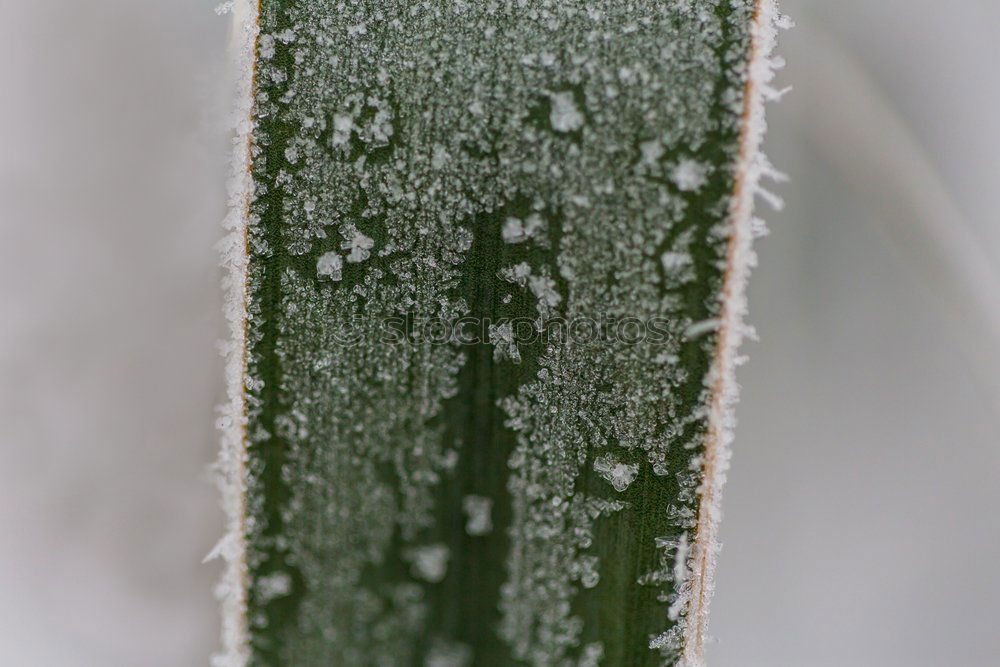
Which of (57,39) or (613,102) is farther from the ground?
(57,39)

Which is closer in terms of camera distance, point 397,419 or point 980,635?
point 397,419

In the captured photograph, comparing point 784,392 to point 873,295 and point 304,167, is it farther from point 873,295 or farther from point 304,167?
point 304,167

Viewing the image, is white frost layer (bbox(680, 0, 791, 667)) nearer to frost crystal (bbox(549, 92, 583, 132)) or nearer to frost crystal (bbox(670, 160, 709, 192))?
frost crystal (bbox(670, 160, 709, 192))

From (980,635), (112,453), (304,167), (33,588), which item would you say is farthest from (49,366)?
(980,635)

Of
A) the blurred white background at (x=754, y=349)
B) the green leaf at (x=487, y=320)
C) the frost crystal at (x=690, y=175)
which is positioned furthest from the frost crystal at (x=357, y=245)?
the frost crystal at (x=690, y=175)

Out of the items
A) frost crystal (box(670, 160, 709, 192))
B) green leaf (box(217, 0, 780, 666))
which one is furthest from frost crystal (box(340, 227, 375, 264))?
frost crystal (box(670, 160, 709, 192))

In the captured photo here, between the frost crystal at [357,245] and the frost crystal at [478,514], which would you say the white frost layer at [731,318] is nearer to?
the frost crystal at [478,514]
